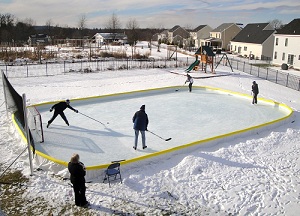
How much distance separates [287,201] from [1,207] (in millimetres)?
5941

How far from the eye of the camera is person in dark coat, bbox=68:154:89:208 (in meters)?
5.96

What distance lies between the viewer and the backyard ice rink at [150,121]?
8797 mm

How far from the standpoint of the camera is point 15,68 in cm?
2533

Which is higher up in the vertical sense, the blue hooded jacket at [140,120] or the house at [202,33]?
the house at [202,33]

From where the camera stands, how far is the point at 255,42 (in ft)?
133

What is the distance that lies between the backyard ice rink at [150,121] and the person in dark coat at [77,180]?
1.74 metres

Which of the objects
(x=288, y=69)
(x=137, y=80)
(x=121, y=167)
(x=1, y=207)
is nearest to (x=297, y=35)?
(x=288, y=69)

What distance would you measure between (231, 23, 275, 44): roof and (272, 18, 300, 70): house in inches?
213

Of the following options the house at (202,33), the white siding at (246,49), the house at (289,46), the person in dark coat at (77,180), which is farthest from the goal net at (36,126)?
the house at (202,33)

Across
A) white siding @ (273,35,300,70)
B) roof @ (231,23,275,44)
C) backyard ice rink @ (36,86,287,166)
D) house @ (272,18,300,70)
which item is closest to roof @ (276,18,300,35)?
house @ (272,18,300,70)

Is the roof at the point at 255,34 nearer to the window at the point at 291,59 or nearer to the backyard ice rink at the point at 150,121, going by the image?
the window at the point at 291,59

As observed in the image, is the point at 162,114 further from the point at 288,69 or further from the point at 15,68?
the point at 288,69

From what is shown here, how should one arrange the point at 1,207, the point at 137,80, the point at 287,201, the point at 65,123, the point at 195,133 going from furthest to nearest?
the point at 137,80 < the point at 65,123 < the point at 195,133 < the point at 287,201 < the point at 1,207

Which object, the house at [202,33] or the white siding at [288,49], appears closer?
the white siding at [288,49]
